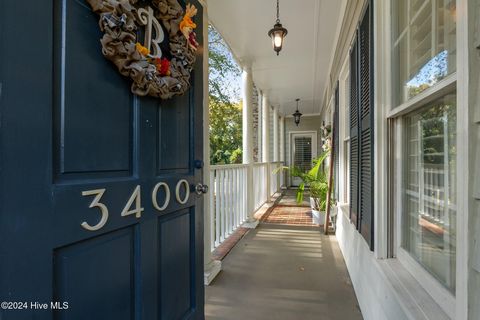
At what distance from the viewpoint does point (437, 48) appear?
104 centimetres

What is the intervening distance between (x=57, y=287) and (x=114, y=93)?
634mm

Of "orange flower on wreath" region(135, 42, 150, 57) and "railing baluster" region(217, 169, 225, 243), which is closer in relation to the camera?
"orange flower on wreath" region(135, 42, 150, 57)

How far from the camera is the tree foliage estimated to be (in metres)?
5.02

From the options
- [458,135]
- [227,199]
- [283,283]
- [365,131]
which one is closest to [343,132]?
[365,131]

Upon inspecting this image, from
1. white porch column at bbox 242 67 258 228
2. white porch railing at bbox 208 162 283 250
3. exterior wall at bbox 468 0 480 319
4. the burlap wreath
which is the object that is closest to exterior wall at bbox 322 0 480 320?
exterior wall at bbox 468 0 480 319

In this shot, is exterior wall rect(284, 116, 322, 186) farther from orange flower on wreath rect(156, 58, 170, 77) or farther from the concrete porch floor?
orange flower on wreath rect(156, 58, 170, 77)

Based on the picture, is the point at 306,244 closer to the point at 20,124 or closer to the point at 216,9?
the point at 216,9

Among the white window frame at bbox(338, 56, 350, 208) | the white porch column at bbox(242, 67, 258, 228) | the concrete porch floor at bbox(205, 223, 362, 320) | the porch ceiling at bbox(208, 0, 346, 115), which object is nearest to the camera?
the concrete porch floor at bbox(205, 223, 362, 320)

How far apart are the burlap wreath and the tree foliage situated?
355cm

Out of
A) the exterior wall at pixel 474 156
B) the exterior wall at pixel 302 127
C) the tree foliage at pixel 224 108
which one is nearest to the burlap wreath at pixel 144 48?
the exterior wall at pixel 474 156

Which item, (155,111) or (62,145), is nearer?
(62,145)

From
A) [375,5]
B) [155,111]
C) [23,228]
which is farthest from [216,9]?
[23,228]

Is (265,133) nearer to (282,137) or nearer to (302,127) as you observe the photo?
(282,137)

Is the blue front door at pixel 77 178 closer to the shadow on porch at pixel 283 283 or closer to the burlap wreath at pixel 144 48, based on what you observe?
the burlap wreath at pixel 144 48
